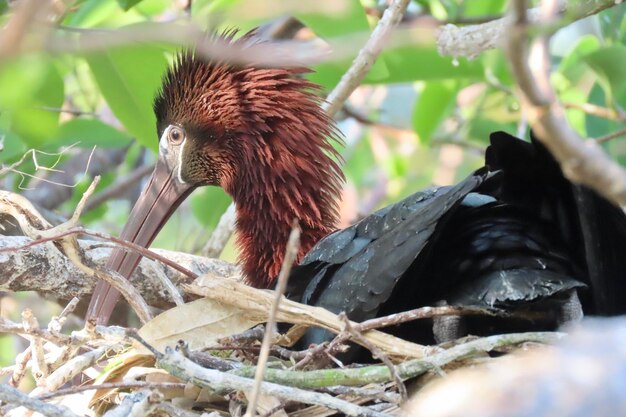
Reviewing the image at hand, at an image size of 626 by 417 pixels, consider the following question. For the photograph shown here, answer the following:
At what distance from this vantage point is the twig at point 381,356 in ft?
6.43

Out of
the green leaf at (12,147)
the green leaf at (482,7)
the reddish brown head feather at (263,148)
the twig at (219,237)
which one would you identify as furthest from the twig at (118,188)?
the green leaf at (482,7)

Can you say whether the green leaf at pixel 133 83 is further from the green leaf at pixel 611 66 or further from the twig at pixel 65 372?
the green leaf at pixel 611 66

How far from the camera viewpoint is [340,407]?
1.90m

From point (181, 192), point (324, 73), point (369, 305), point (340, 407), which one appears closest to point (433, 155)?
point (324, 73)

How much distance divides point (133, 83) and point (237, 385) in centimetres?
175

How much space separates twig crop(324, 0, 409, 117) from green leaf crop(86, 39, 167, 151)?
1.95ft

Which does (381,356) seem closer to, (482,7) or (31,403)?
(31,403)

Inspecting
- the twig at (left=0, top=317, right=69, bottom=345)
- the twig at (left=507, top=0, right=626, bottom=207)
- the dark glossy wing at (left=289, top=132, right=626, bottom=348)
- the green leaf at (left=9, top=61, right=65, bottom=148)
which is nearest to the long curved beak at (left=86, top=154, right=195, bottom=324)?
the green leaf at (left=9, top=61, right=65, bottom=148)

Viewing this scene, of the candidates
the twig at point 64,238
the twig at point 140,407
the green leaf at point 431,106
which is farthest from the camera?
the green leaf at point 431,106

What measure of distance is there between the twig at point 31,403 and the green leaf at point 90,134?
188cm

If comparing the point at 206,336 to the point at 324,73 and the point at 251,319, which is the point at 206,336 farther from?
the point at 324,73

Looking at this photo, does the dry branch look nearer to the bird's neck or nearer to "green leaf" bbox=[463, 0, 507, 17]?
the bird's neck

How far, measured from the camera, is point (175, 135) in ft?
11.2

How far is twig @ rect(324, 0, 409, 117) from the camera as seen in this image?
2996mm
